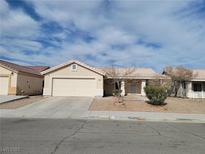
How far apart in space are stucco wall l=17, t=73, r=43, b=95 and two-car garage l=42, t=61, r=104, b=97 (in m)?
2.89

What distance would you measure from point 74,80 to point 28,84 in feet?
21.6

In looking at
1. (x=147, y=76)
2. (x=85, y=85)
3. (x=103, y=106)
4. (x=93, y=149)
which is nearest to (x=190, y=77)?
(x=147, y=76)

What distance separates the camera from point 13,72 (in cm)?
2745

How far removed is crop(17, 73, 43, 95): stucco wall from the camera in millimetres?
28198

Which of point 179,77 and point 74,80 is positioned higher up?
point 179,77

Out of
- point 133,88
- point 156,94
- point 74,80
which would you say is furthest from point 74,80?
point 156,94

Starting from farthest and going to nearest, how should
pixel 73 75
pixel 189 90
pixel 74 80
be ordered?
pixel 189 90
pixel 74 80
pixel 73 75

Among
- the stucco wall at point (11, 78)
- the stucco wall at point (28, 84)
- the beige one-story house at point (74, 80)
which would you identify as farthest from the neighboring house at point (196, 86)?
the stucco wall at point (11, 78)

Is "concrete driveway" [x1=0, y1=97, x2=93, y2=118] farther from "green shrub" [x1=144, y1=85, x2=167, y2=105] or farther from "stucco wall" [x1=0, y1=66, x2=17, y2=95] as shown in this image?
"stucco wall" [x1=0, y1=66, x2=17, y2=95]

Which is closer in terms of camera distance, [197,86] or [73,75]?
[73,75]

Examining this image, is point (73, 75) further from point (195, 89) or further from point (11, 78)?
point (195, 89)

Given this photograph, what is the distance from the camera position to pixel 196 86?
111 ft

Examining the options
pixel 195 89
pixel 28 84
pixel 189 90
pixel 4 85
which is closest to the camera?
pixel 4 85

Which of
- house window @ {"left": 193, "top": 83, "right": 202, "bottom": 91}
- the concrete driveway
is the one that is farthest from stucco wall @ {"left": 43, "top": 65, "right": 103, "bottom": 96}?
house window @ {"left": 193, "top": 83, "right": 202, "bottom": 91}
